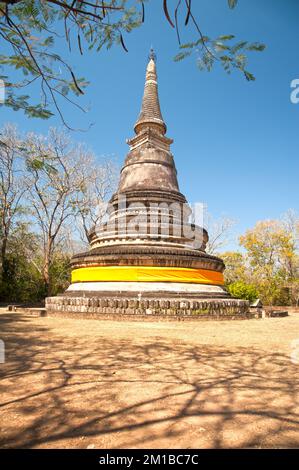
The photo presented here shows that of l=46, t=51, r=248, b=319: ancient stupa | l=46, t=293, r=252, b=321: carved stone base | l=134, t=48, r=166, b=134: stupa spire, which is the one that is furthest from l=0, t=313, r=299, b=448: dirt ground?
l=134, t=48, r=166, b=134: stupa spire

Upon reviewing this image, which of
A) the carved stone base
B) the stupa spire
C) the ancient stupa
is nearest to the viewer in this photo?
the carved stone base

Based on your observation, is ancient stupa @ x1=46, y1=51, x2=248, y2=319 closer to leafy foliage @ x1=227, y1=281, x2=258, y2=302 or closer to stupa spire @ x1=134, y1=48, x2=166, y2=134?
stupa spire @ x1=134, y1=48, x2=166, y2=134

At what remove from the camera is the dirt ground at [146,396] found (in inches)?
83.0

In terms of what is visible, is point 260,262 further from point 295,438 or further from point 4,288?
point 295,438

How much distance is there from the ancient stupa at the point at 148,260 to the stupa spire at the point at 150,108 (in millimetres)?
138

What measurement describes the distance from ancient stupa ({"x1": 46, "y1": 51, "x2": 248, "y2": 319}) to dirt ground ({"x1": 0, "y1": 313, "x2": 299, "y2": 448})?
441 cm

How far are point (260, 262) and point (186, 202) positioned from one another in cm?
1815

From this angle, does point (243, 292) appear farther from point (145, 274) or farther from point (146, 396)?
point (146, 396)

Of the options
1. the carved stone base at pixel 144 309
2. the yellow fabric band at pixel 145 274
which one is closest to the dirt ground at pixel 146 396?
the carved stone base at pixel 144 309

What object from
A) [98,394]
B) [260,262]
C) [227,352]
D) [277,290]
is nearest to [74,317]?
[227,352]

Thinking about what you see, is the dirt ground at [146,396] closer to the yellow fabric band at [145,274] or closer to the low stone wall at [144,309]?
the low stone wall at [144,309]

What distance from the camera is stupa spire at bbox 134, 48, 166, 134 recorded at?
59.5 ft

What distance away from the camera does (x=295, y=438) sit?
212 cm

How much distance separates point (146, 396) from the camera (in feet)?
9.48
